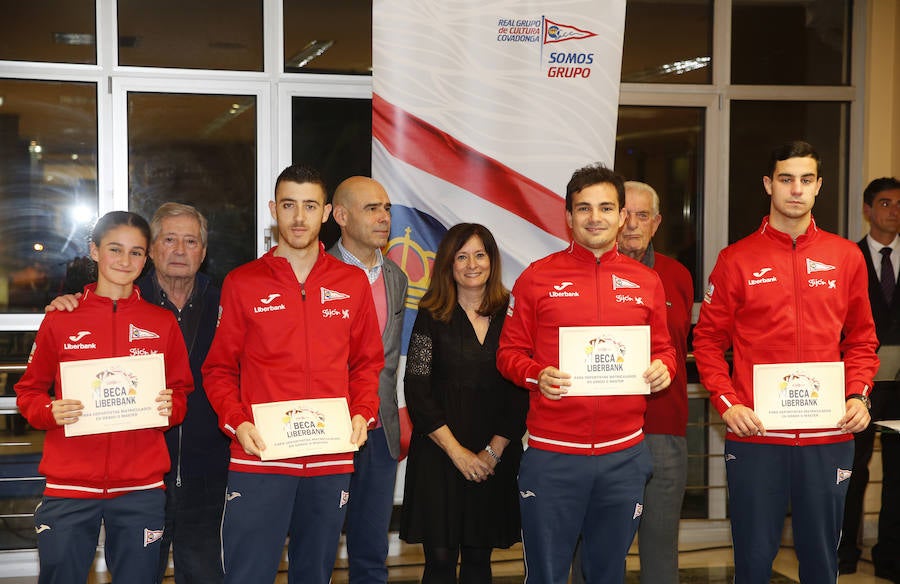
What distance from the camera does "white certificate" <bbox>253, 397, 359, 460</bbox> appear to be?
2701 millimetres

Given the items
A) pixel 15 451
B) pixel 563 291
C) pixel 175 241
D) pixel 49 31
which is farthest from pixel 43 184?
pixel 563 291

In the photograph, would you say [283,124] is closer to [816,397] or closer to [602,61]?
[602,61]

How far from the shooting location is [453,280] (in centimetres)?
333

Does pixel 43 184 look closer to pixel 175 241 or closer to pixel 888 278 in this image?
pixel 175 241

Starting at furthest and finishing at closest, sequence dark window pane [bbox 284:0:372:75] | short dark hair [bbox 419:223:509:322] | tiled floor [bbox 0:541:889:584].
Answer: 1. dark window pane [bbox 284:0:372:75]
2. tiled floor [bbox 0:541:889:584]
3. short dark hair [bbox 419:223:509:322]

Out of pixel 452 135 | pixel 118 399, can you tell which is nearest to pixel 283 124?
pixel 452 135

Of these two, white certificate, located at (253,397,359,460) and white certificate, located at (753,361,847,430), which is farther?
white certificate, located at (753,361,847,430)

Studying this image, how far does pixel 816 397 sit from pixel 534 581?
1.12 metres

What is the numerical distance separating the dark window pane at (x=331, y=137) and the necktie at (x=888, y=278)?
110 inches

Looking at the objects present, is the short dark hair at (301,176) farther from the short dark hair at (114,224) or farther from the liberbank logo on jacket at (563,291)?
the liberbank logo on jacket at (563,291)

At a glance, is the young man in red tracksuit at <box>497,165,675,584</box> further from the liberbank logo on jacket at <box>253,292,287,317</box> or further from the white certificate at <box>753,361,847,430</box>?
the liberbank logo on jacket at <box>253,292,287,317</box>

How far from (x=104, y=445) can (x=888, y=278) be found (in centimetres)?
380

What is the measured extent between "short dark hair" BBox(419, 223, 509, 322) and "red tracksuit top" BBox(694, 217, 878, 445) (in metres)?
0.75

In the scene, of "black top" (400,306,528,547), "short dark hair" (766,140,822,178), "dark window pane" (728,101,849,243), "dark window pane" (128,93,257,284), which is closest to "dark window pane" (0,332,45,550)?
"dark window pane" (128,93,257,284)
